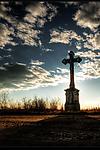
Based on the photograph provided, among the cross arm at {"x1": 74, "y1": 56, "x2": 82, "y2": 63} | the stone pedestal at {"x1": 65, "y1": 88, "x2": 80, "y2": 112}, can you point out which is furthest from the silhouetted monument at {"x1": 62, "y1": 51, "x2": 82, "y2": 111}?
the cross arm at {"x1": 74, "y1": 56, "x2": 82, "y2": 63}

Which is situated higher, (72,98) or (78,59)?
(78,59)

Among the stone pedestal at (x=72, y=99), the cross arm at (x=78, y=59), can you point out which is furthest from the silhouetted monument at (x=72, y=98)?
the cross arm at (x=78, y=59)

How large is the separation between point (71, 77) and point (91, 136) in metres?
16.4

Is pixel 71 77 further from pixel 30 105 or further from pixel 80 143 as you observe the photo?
pixel 80 143

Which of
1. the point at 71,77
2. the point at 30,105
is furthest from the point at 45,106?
the point at 71,77

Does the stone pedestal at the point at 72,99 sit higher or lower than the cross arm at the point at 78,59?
lower

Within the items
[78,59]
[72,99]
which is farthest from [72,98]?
[78,59]

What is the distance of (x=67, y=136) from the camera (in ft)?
25.5

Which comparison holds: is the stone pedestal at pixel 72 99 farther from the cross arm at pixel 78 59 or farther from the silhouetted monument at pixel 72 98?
the cross arm at pixel 78 59

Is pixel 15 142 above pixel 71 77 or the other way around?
the other way around

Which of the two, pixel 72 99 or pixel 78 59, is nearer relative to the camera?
pixel 72 99

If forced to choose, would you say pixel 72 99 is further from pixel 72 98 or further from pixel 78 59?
pixel 78 59

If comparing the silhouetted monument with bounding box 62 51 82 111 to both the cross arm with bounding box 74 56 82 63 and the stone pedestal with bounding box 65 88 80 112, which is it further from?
the cross arm with bounding box 74 56 82 63

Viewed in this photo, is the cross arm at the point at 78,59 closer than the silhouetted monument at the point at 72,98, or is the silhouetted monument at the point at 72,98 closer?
the silhouetted monument at the point at 72,98
